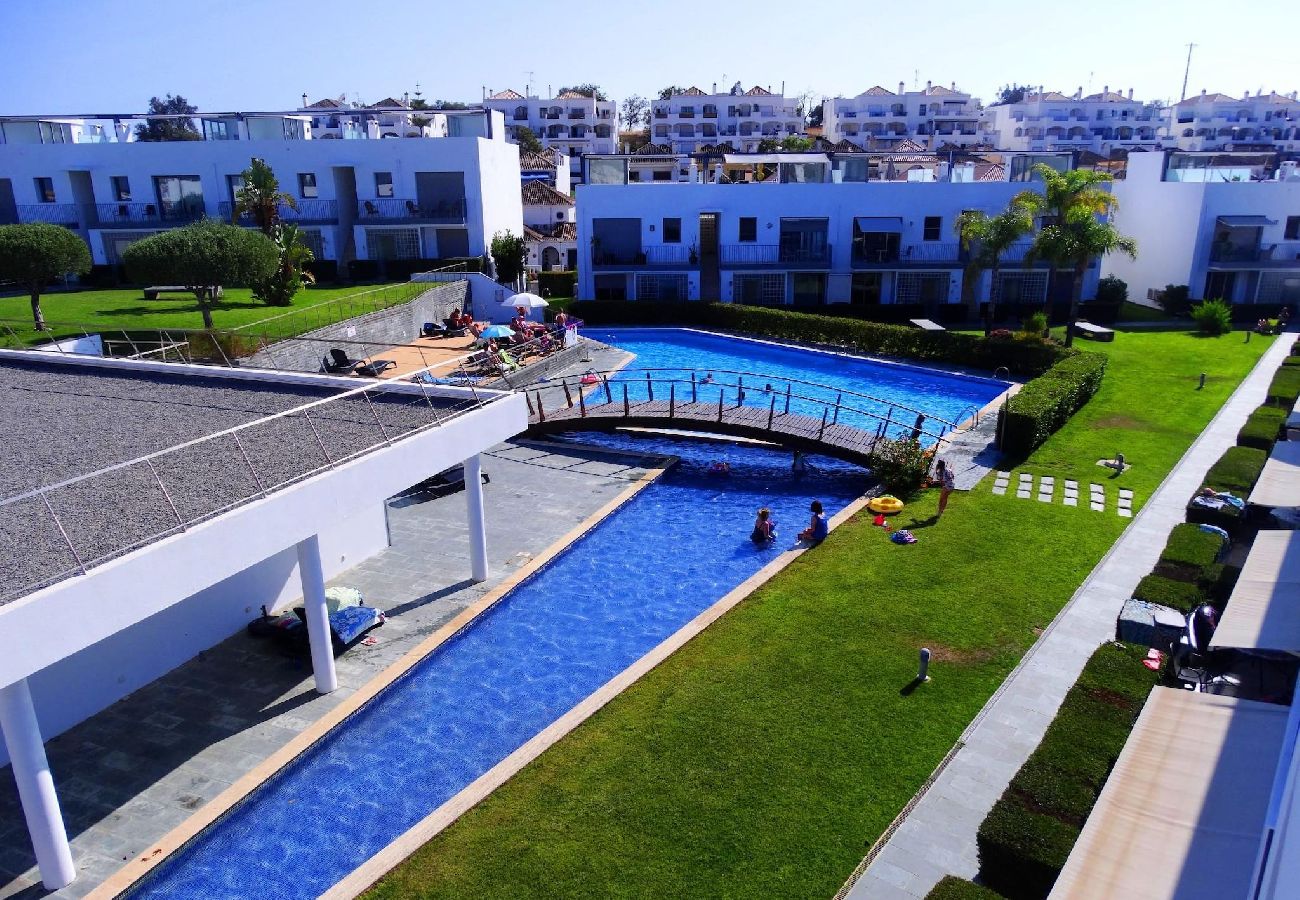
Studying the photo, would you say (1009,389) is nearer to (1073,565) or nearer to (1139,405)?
(1139,405)

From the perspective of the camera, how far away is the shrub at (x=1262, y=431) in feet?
73.7

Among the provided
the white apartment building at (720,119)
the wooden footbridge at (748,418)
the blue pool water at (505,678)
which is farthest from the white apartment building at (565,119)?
the blue pool water at (505,678)

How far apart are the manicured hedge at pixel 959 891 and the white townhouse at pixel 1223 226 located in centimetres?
4333

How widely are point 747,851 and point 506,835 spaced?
2.84m

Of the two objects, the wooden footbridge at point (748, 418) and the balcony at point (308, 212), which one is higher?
the balcony at point (308, 212)

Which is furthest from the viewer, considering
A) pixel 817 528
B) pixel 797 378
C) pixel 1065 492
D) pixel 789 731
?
pixel 797 378

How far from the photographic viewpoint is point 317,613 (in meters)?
13.8

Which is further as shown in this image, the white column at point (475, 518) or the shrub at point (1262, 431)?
the shrub at point (1262, 431)

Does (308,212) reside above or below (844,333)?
above

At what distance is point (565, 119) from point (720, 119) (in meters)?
19.9

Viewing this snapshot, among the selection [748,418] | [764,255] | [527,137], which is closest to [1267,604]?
[748,418]

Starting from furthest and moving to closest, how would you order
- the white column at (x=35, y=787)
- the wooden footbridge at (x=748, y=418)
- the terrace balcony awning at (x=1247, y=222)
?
the terrace balcony awning at (x=1247, y=222) < the wooden footbridge at (x=748, y=418) < the white column at (x=35, y=787)

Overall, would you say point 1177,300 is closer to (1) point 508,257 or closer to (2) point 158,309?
(1) point 508,257

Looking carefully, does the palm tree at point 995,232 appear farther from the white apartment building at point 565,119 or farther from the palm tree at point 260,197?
the white apartment building at point 565,119
